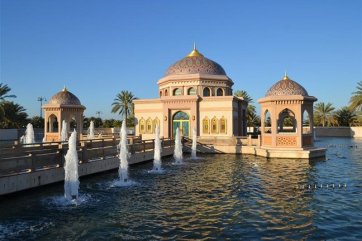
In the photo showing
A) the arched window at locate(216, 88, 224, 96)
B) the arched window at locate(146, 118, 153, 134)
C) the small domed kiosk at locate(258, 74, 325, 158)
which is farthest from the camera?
the arched window at locate(216, 88, 224, 96)

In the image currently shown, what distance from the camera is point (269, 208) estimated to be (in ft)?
37.6

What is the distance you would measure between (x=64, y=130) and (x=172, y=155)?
38.8 ft

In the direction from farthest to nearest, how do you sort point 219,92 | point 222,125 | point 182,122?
point 219,92 < point 182,122 < point 222,125

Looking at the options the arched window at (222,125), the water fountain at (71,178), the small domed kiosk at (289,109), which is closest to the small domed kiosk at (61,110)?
the arched window at (222,125)

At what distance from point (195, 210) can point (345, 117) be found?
64.6m

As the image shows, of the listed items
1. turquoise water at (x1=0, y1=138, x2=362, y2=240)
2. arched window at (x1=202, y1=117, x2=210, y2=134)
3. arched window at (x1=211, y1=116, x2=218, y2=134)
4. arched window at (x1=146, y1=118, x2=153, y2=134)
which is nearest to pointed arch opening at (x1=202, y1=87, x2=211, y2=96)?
arched window at (x1=202, y1=117, x2=210, y2=134)

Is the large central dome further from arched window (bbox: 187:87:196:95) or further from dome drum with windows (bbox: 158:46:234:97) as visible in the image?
arched window (bbox: 187:87:196:95)

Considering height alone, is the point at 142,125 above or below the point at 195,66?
below

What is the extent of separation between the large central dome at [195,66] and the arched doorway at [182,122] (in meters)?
6.23

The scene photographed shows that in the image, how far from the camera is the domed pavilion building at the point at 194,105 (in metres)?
35.6

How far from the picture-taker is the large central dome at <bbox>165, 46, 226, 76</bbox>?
134 feet

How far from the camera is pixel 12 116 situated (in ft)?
169

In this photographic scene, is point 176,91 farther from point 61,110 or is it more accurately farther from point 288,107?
point 288,107

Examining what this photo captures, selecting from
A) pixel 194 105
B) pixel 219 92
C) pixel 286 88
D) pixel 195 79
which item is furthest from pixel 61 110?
pixel 286 88
